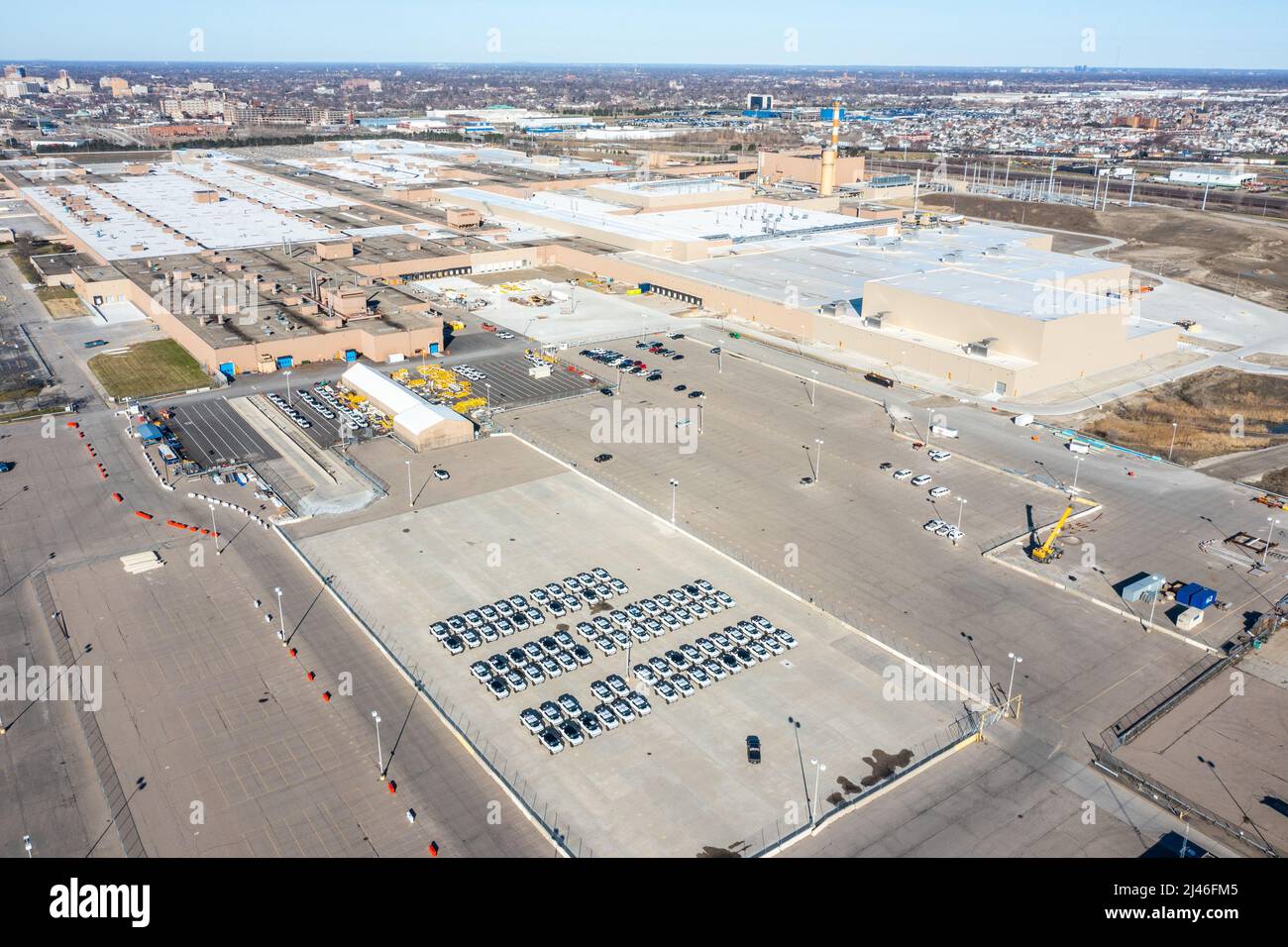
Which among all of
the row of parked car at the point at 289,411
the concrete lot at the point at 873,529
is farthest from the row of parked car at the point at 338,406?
the concrete lot at the point at 873,529

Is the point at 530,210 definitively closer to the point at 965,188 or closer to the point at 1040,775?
the point at 965,188

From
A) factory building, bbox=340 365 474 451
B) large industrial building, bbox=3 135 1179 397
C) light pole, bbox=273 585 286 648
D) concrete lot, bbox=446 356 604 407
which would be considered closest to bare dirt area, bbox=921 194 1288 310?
large industrial building, bbox=3 135 1179 397

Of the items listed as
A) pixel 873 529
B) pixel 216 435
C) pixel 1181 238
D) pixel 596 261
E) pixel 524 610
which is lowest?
pixel 524 610

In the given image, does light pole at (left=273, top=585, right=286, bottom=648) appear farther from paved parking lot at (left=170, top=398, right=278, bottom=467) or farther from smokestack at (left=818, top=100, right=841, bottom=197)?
smokestack at (left=818, top=100, right=841, bottom=197)

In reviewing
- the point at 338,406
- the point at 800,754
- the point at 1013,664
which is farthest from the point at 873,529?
the point at 338,406

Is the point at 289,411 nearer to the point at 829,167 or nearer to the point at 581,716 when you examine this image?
the point at 581,716
